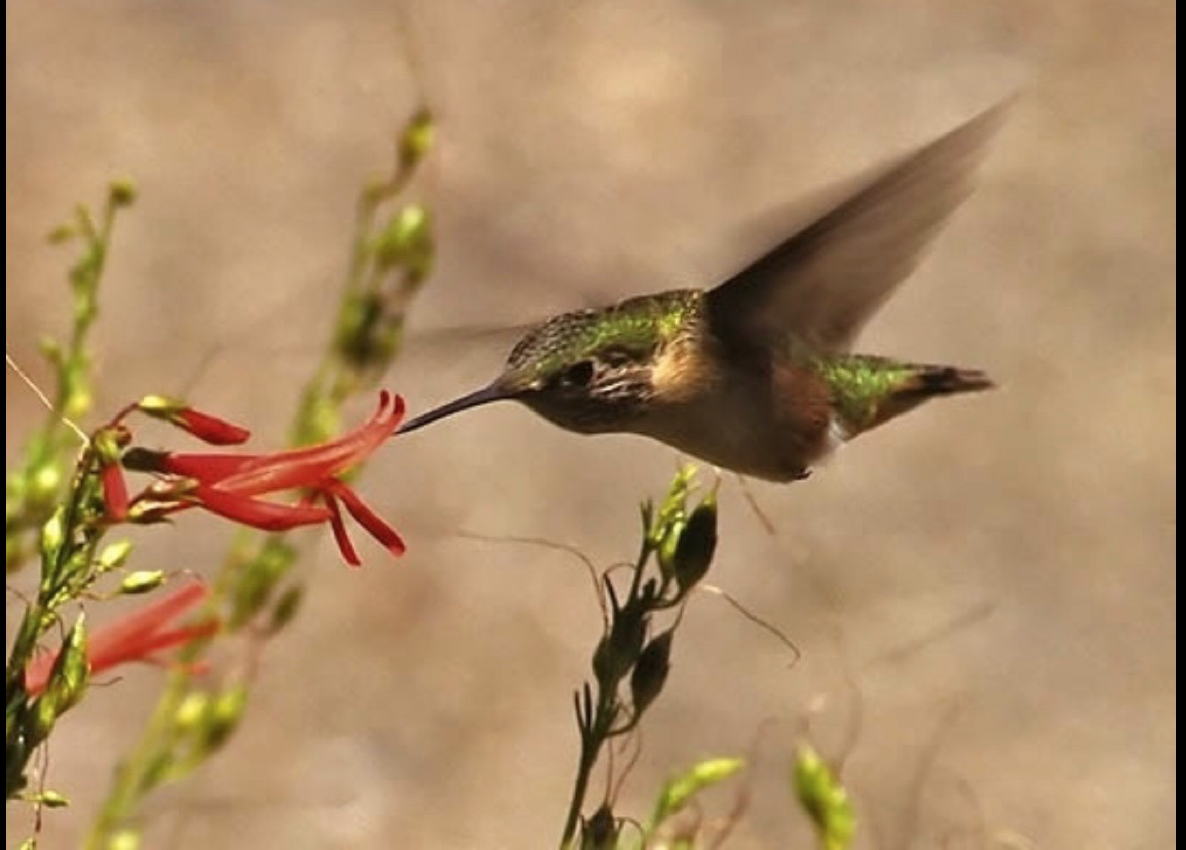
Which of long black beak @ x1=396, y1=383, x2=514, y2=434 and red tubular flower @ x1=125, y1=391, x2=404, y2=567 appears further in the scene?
long black beak @ x1=396, y1=383, x2=514, y2=434

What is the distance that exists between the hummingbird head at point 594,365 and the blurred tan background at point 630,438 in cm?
350

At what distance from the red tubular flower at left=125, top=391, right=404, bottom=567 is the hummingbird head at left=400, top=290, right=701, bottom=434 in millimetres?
324

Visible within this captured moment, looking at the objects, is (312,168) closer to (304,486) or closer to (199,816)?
(199,816)

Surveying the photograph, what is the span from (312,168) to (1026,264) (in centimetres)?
237

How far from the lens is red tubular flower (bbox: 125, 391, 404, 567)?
2006 millimetres

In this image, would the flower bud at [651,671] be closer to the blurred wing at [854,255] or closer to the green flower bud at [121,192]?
the blurred wing at [854,255]

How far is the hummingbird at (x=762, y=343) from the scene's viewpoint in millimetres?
2639

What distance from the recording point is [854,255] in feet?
9.07

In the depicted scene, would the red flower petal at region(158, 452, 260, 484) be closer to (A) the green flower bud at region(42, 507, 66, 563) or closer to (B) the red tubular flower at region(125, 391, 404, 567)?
(B) the red tubular flower at region(125, 391, 404, 567)

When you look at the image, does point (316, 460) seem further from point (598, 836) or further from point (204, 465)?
point (598, 836)

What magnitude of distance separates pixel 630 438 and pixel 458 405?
5.31 metres

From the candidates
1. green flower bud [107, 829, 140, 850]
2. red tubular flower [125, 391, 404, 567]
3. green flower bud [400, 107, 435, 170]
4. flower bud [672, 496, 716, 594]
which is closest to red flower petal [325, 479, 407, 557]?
red tubular flower [125, 391, 404, 567]

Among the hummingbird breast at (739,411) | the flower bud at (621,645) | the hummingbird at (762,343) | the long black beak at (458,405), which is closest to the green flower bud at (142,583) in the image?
the long black beak at (458,405)

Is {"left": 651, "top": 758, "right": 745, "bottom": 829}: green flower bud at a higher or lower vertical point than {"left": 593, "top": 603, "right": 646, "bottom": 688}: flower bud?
lower
